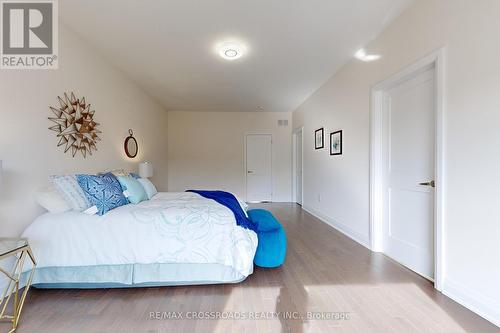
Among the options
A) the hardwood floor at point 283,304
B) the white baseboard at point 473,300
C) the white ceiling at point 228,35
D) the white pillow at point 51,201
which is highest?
the white ceiling at point 228,35

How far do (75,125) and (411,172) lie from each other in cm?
363

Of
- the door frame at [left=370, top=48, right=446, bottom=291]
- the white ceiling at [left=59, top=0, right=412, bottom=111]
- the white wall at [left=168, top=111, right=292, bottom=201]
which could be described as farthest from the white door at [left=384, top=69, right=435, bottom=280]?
the white wall at [left=168, top=111, right=292, bottom=201]

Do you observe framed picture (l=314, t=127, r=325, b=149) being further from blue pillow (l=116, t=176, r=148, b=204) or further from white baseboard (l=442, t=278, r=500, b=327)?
blue pillow (l=116, t=176, r=148, b=204)

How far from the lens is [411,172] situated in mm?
2369

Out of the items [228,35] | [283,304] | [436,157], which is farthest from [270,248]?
[228,35]

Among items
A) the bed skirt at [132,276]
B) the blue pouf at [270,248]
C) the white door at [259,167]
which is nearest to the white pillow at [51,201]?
the bed skirt at [132,276]

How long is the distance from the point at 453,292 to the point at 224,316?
1748mm

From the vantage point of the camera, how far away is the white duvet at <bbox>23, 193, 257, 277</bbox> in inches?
73.8

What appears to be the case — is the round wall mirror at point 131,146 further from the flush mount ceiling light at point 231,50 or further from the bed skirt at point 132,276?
the bed skirt at point 132,276

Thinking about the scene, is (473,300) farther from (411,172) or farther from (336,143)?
(336,143)

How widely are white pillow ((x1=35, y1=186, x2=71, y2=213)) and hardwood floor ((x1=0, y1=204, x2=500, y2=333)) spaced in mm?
675

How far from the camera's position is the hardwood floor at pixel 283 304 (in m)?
1.54

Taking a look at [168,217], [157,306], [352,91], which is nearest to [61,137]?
[168,217]

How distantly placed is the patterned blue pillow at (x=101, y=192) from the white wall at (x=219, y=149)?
13.3 ft
